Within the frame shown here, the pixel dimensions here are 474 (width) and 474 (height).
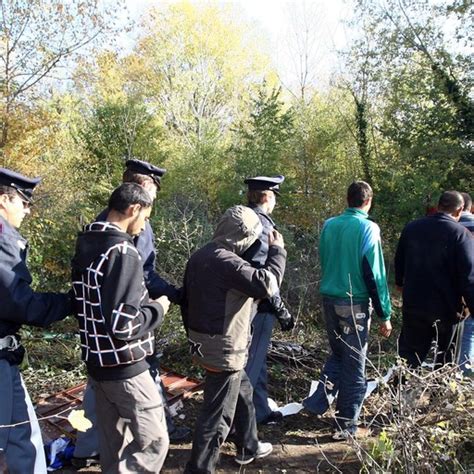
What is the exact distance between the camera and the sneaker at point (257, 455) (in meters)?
3.22

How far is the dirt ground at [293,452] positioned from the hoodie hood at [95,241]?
1.76 meters

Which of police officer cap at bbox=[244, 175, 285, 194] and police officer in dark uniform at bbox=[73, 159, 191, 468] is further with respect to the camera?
police officer cap at bbox=[244, 175, 285, 194]

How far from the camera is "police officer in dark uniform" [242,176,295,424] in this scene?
3.25m

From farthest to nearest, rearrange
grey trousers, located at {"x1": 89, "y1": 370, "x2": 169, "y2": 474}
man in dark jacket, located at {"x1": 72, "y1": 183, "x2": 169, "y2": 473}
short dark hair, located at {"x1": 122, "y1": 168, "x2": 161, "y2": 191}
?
short dark hair, located at {"x1": 122, "y1": 168, "x2": 161, "y2": 191} < grey trousers, located at {"x1": 89, "y1": 370, "x2": 169, "y2": 474} < man in dark jacket, located at {"x1": 72, "y1": 183, "x2": 169, "y2": 473}

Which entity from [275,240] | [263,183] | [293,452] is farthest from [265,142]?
[293,452]

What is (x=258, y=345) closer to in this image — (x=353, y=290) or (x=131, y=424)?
(x=353, y=290)

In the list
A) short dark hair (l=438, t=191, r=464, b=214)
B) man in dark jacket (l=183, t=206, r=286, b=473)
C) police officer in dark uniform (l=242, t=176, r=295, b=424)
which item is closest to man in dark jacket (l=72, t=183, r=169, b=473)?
man in dark jacket (l=183, t=206, r=286, b=473)

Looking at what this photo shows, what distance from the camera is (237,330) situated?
2.83m

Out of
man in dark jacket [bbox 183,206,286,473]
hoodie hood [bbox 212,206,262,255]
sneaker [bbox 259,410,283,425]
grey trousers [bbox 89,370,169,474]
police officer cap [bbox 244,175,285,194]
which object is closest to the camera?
grey trousers [bbox 89,370,169,474]

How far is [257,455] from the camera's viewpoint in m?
3.27

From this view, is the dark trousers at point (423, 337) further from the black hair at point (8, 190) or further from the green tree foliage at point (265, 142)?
the green tree foliage at point (265, 142)

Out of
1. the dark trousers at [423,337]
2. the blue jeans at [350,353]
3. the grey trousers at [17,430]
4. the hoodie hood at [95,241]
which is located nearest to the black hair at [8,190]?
the hoodie hood at [95,241]

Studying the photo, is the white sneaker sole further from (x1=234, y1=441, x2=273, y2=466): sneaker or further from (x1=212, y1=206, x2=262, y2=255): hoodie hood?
(x1=212, y1=206, x2=262, y2=255): hoodie hood

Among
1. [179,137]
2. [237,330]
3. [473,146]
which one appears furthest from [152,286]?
[179,137]
